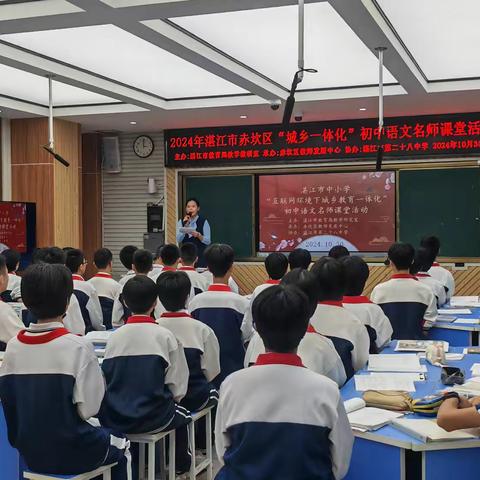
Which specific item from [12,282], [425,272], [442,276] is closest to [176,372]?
[12,282]

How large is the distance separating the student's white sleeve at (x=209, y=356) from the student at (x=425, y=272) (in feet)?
8.70

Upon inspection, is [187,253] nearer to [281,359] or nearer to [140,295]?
[140,295]

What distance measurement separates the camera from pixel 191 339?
3645 mm

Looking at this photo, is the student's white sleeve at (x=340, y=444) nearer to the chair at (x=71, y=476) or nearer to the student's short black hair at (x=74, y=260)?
the chair at (x=71, y=476)

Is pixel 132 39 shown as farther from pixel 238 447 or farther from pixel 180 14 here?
pixel 238 447

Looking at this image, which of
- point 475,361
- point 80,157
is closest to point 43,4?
point 475,361

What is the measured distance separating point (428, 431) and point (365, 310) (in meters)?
1.58

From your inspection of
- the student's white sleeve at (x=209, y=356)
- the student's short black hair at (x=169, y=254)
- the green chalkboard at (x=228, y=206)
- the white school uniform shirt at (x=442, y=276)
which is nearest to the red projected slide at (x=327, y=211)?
the green chalkboard at (x=228, y=206)

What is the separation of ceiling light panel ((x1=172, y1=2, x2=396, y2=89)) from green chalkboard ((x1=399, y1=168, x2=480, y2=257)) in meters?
2.08

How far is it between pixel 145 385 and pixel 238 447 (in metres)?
1.18

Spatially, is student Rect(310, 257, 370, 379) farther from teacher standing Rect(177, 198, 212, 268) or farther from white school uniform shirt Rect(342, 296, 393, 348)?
teacher standing Rect(177, 198, 212, 268)

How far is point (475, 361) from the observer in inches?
141

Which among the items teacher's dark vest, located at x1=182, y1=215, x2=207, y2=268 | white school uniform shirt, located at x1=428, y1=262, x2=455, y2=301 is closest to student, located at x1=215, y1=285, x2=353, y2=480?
white school uniform shirt, located at x1=428, y1=262, x2=455, y2=301

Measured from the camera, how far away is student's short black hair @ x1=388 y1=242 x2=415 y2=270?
4.83 m
